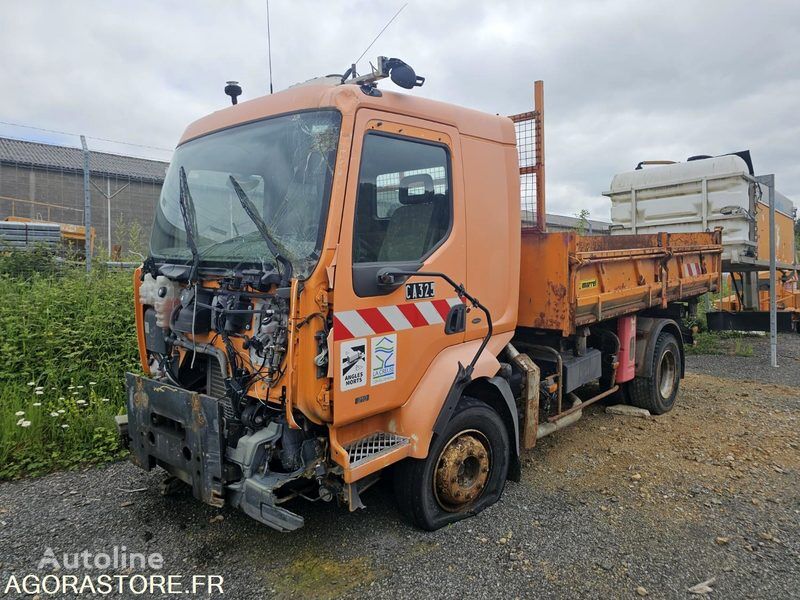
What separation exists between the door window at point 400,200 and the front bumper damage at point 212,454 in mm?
1064

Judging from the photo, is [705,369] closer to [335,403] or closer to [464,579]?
[464,579]

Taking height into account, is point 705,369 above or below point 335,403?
below

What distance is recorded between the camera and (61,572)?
2.88 m

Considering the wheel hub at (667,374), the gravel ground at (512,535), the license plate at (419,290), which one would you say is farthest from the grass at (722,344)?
the license plate at (419,290)

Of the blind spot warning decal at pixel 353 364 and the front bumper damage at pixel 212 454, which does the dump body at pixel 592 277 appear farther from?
the front bumper damage at pixel 212 454

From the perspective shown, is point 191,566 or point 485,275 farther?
point 485,275

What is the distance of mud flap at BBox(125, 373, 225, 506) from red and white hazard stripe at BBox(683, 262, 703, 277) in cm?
532

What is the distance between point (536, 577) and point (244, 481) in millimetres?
1606

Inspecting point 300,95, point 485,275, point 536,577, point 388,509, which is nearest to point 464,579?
point 536,577

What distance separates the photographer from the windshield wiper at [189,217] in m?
2.96

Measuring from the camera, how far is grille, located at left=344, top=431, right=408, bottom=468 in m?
2.80

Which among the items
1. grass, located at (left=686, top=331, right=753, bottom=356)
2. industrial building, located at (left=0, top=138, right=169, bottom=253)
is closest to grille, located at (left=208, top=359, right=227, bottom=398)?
grass, located at (left=686, top=331, right=753, bottom=356)

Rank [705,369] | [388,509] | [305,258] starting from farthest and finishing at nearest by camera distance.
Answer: [705,369]
[388,509]
[305,258]

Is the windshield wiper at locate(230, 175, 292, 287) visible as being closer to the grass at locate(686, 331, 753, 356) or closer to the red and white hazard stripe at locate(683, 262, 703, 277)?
the red and white hazard stripe at locate(683, 262, 703, 277)
